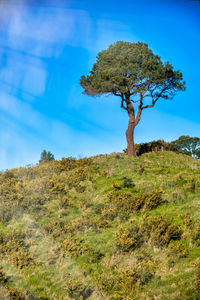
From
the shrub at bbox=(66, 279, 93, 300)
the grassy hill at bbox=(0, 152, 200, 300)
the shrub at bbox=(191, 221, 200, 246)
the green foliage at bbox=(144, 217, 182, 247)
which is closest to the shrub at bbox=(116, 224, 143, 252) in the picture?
the grassy hill at bbox=(0, 152, 200, 300)

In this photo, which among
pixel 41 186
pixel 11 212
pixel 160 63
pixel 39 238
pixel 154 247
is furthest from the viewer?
pixel 160 63

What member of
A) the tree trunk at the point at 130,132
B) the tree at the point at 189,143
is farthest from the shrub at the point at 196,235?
the tree at the point at 189,143

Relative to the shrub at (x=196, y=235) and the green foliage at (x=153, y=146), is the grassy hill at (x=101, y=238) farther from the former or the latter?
the green foliage at (x=153, y=146)

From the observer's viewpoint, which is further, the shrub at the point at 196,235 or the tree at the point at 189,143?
the tree at the point at 189,143

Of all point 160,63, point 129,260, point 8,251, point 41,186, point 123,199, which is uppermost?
point 160,63

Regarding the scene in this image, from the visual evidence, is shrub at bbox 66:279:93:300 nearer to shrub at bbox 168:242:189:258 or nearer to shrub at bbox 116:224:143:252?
shrub at bbox 116:224:143:252

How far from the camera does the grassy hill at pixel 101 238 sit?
22.4 feet

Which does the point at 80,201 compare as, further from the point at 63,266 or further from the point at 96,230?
the point at 63,266

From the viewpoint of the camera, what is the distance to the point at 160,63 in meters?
26.2

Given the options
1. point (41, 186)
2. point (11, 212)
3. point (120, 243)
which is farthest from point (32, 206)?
point (120, 243)

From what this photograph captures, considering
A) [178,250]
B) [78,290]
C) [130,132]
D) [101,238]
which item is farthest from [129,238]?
[130,132]

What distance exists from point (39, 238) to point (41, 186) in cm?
593

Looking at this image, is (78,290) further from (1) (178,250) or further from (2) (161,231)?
(2) (161,231)

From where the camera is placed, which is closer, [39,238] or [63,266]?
[63,266]
